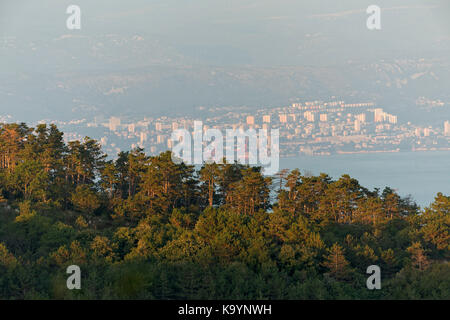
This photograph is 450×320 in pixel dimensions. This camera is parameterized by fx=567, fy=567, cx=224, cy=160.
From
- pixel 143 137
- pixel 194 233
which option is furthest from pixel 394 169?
pixel 194 233

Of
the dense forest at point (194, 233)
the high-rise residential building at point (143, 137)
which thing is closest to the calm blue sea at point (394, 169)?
the high-rise residential building at point (143, 137)

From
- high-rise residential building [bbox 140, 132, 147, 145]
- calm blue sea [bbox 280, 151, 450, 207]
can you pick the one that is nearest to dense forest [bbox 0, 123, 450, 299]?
calm blue sea [bbox 280, 151, 450, 207]

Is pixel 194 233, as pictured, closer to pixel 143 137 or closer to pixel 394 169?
pixel 394 169

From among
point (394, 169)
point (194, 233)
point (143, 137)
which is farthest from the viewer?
point (143, 137)

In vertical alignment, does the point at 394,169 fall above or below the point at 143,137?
below

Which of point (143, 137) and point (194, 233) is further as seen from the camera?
point (143, 137)

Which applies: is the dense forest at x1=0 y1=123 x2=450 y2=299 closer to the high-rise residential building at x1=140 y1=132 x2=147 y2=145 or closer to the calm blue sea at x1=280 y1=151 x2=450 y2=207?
the calm blue sea at x1=280 y1=151 x2=450 y2=207
